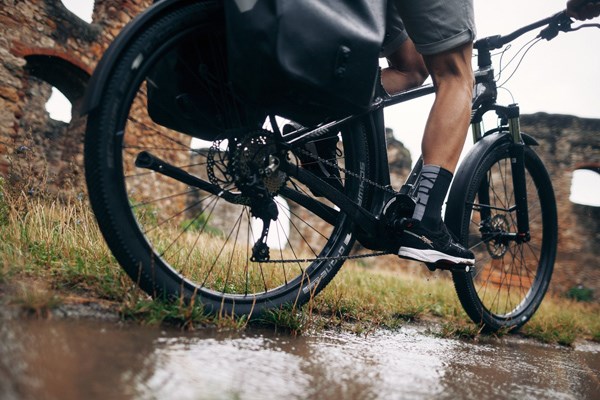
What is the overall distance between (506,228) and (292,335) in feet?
5.74

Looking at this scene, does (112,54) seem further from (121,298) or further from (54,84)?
(54,84)

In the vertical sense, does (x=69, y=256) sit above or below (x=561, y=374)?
above

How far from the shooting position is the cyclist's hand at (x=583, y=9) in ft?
7.22

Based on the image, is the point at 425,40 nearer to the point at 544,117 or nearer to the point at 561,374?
the point at 561,374

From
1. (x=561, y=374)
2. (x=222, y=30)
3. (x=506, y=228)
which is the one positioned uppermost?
(x=222, y=30)

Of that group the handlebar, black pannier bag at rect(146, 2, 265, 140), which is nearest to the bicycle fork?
the handlebar

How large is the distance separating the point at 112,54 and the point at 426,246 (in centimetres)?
131

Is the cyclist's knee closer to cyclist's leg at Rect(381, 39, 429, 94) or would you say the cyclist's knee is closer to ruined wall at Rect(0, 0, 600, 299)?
cyclist's leg at Rect(381, 39, 429, 94)

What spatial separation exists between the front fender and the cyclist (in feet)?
3.16

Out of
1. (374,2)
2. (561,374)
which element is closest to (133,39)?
(374,2)

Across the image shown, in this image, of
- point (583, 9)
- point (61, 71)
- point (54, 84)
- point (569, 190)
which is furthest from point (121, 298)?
point (569, 190)

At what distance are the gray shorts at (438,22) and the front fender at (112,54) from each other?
0.95 meters

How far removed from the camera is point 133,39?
4.22 feet

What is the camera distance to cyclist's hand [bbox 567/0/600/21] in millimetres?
2201
